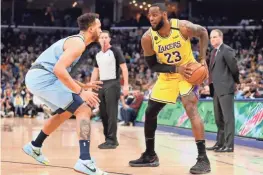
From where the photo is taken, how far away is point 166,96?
215 inches

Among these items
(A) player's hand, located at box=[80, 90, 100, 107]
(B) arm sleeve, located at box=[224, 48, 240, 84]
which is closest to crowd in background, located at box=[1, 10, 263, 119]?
(B) arm sleeve, located at box=[224, 48, 240, 84]

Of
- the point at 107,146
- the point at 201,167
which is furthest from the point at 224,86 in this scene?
the point at 201,167

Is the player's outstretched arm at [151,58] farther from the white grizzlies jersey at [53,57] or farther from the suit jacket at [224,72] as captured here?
the suit jacket at [224,72]

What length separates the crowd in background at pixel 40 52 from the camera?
20.8 m

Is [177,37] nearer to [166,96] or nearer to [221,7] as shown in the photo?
[166,96]

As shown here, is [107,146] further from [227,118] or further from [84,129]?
[84,129]

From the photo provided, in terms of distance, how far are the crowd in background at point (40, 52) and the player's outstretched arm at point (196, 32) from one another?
474 inches

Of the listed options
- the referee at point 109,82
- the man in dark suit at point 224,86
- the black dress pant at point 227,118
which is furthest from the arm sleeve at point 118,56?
the black dress pant at point 227,118

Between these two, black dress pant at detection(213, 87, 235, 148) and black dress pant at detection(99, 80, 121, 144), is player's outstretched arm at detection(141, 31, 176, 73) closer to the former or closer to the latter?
black dress pant at detection(99, 80, 121, 144)

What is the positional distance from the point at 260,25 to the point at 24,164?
2602 cm

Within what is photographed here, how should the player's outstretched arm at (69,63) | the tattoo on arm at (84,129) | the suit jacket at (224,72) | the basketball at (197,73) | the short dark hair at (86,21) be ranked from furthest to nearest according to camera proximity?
1. the suit jacket at (224,72)
2. the basketball at (197,73)
3. the short dark hair at (86,21)
4. the tattoo on arm at (84,129)
5. the player's outstretched arm at (69,63)

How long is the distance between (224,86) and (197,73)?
8.26 ft

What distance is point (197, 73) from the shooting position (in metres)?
5.22

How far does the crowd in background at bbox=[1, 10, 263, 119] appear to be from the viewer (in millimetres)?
20828
